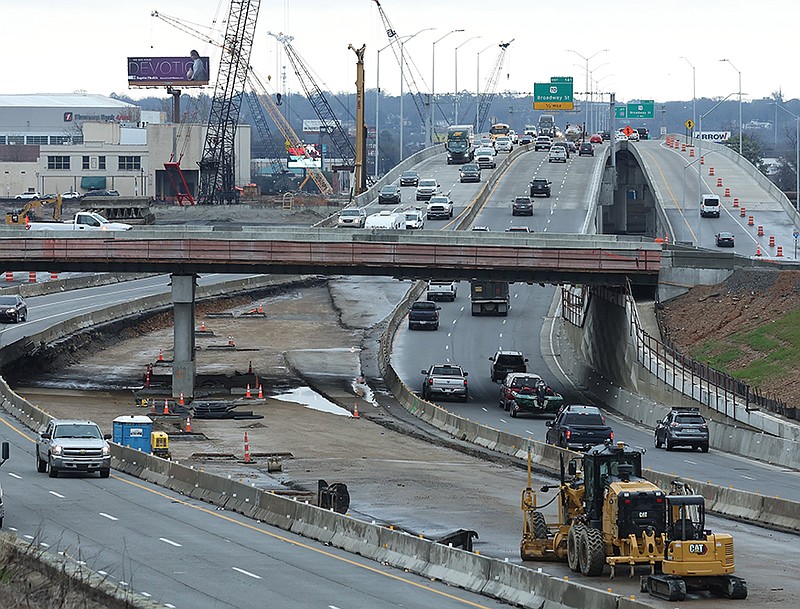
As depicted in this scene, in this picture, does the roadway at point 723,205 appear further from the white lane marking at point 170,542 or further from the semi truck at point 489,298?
the white lane marking at point 170,542

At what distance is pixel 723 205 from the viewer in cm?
12262

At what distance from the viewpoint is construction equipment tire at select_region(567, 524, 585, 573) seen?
27.5 meters

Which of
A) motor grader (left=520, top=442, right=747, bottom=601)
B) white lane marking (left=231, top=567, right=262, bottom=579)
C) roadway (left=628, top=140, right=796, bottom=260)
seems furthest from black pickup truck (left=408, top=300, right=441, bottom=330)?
white lane marking (left=231, top=567, right=262, bottom=579)

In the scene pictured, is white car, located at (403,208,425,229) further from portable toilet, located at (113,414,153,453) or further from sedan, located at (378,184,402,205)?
portable toilet, located at (113,414,153,453)

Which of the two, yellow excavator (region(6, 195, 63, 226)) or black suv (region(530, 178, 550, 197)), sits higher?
black suv (region(530, 178, 550, 197))

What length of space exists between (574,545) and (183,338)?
4548 centimetres

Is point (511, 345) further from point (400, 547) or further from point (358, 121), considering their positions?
point (358, 121)

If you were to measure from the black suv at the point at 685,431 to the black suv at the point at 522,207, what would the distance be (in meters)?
61.5

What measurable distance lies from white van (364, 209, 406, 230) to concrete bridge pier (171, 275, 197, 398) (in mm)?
33164

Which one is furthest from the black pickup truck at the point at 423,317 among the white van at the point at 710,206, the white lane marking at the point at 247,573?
the white lane marking at the point at 247,573

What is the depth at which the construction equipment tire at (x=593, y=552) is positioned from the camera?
87.4ft

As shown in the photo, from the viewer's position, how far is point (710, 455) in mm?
50938

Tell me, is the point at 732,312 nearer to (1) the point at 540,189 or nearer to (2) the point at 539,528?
(2) the point at 539,528

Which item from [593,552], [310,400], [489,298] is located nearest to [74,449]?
[593,552]
